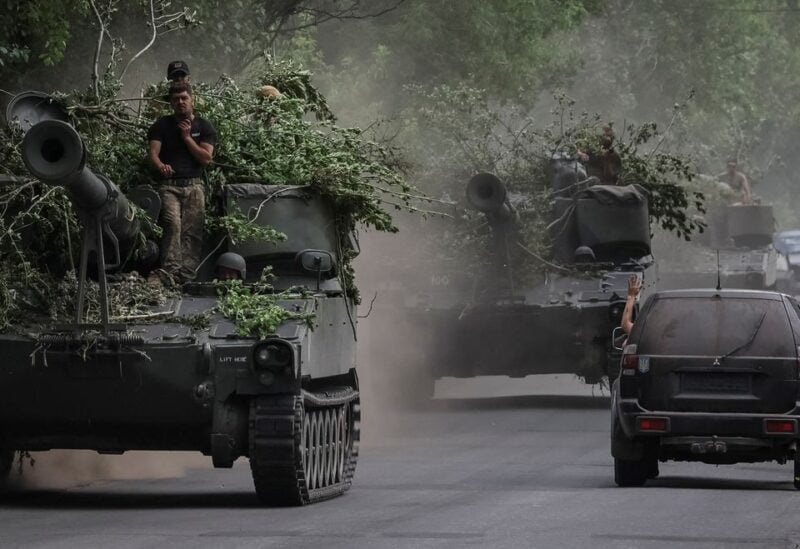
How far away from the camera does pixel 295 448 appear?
1298cm

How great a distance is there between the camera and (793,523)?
12.2m

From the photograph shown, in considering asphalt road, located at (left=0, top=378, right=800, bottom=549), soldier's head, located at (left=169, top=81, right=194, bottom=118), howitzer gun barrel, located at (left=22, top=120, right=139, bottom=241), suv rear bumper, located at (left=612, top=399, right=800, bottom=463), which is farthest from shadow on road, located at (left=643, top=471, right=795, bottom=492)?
howitzer gun barrel, located at (left=22, top=120, right=139, bottom=241)

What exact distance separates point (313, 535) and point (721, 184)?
28492 millimetres

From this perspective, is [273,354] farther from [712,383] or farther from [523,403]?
[523,403]

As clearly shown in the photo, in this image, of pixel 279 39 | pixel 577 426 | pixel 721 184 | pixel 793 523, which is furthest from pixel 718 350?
pixel 721 184

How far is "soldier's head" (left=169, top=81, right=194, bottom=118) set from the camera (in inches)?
564

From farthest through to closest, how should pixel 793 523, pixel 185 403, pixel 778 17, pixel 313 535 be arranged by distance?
1. pixel 778 17
2. pixel 185 403
3. pixel 793 523
4. pixel 313 535

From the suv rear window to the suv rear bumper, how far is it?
0.42 metres

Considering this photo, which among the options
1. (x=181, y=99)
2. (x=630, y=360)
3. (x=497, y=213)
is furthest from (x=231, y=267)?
(x=497, y=213)

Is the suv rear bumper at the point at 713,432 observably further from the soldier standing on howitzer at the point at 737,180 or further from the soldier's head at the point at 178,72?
the soldier standing on howitzer at the point at 737,180

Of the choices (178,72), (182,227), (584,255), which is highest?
(178,72)

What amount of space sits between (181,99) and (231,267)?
1.23m

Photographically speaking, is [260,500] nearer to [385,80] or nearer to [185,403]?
[185,403]

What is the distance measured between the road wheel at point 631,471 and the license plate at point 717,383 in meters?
0.73
